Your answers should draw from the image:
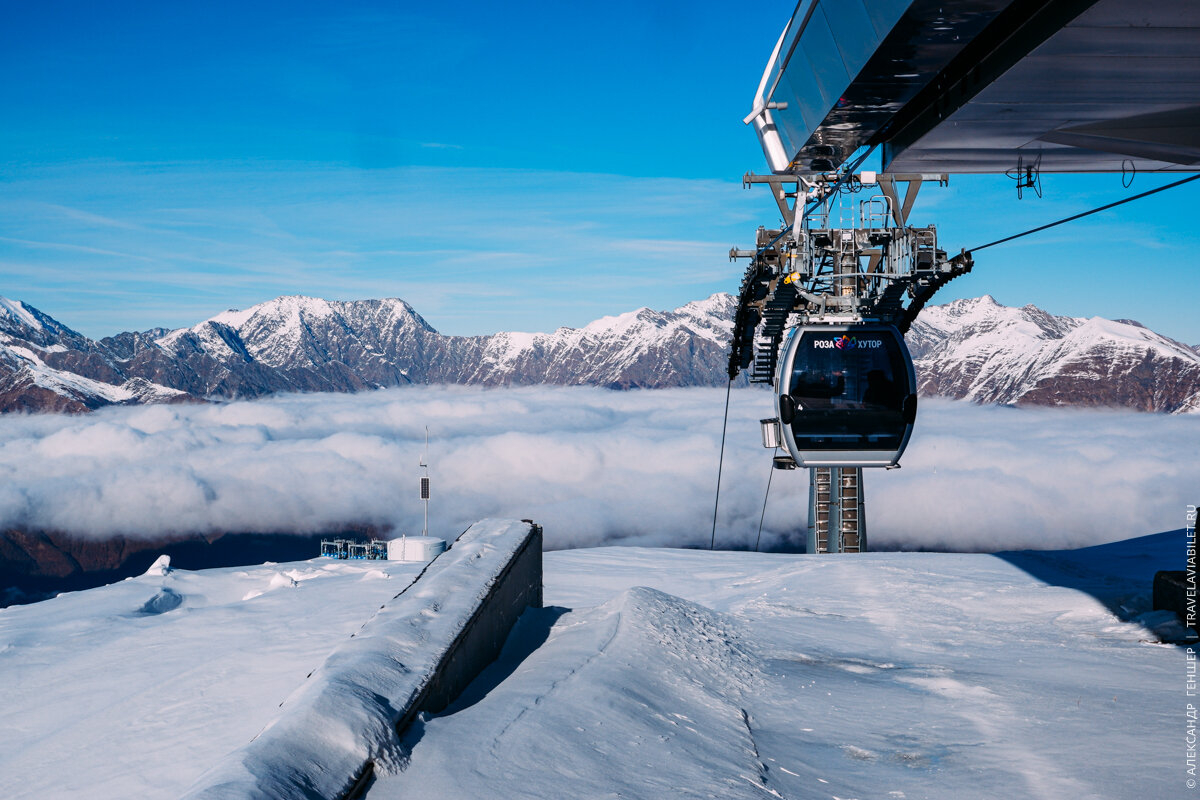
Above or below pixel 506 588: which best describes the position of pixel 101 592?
below

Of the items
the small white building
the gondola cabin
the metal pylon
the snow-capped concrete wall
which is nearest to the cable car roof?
the snow-capped concrete wall

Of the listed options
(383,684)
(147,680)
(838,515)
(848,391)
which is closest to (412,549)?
(838,515)

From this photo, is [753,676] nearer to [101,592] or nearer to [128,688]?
[128,688]

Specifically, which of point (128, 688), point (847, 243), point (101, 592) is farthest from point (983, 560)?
point (101, 592)

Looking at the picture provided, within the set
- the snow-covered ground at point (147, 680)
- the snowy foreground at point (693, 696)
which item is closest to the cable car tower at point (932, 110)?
the snowy foreground at point (693, 696)

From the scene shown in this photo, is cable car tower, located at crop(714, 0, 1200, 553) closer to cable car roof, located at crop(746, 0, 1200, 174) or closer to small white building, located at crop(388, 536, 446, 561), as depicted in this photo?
cable car roof, located at crop(746, 0, 1200, 174)

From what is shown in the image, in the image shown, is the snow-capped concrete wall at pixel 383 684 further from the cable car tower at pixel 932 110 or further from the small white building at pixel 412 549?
the small white building at pixel 412 549
